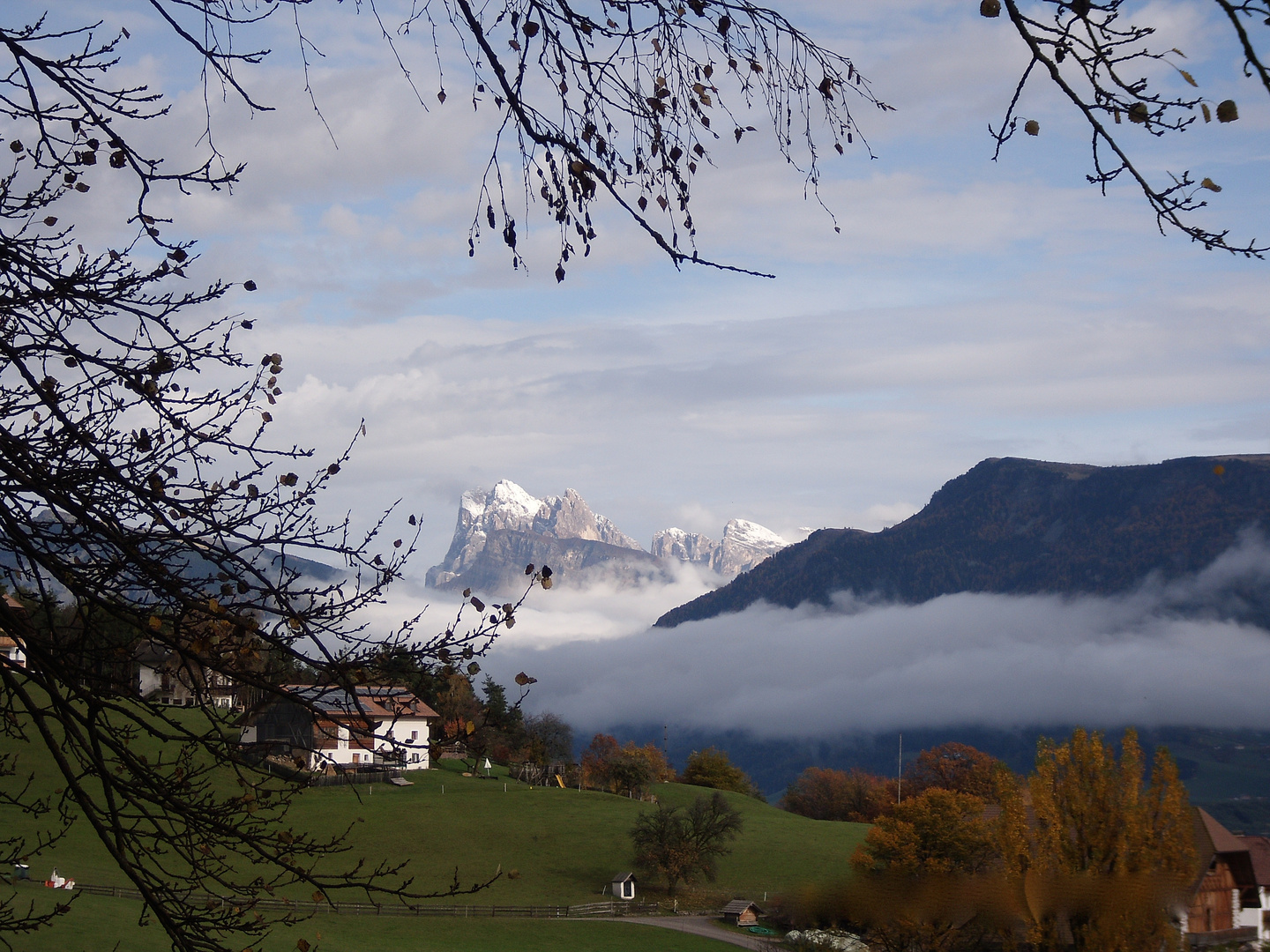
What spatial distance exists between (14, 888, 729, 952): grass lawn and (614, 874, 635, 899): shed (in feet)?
19.7

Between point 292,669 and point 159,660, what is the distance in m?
0.68

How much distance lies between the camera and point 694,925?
4291 centimetres

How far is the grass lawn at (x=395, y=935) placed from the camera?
90.9 ft

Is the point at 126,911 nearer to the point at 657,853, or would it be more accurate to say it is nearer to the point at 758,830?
the point at 657,853

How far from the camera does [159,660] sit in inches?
198

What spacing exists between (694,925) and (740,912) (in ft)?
6.96

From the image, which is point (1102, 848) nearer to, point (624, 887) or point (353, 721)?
point (353, 721)

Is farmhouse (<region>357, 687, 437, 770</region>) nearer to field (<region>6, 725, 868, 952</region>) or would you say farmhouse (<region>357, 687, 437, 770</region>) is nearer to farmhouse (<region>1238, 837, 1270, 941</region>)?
farmhouse (<region>1238, 837, 1270, 941</region>)

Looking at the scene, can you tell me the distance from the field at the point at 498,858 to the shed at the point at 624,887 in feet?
3.61

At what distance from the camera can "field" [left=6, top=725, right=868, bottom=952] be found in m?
35.3

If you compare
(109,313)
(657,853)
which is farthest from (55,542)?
(657,853)

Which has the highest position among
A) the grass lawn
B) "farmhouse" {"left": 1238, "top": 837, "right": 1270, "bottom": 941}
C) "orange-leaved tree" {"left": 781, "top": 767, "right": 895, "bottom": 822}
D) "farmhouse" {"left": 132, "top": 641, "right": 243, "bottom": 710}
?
"farmhouse" {"left": 132, "top": 641, "right": 243, "bottom": 710}

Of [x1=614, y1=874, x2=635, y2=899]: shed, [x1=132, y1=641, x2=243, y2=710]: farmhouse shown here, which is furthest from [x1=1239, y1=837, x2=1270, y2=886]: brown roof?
[x1=614, y1=874, x2=635, y2=899]: shed

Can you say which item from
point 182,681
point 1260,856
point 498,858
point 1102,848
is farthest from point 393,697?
point 498,858
